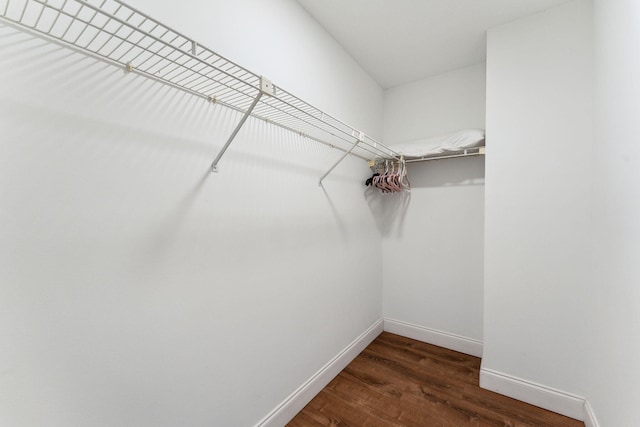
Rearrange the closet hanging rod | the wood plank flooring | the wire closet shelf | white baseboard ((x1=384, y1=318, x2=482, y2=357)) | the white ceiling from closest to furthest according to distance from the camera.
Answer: the wire closet shelf < the wood plank flooring < the white ceiling < the closet hanging rod < white baseboard ((x1=384, y1=318, x2=482, y2=357))

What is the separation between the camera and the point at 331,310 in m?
2.10

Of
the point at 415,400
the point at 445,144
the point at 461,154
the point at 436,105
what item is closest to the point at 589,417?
the point at 415,400

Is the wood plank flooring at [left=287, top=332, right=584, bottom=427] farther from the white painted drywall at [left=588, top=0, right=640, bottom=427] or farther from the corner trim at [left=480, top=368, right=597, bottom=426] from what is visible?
the white painted drywall at [left=588, top=0, right=640, bottom=427]

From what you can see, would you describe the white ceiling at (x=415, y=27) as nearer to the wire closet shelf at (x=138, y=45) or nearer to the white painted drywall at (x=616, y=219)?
the white painted drywall at (x=616, y=219)

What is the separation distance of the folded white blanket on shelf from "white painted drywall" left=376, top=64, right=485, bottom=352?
306mm

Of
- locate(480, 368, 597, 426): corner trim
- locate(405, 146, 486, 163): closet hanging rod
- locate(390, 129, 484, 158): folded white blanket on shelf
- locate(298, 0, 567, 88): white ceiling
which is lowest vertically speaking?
locate(480, 368, 597, 426): corner trim

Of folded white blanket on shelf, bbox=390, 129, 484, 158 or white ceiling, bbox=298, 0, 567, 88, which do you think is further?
folded white blanket on shelf, bbox=390, 129, 484, 158

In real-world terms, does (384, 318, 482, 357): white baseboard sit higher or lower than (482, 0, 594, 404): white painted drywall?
lower

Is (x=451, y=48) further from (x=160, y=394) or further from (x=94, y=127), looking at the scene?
(x=160, y=394)

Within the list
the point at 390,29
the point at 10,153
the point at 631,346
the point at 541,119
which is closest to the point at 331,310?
the point at 631,346

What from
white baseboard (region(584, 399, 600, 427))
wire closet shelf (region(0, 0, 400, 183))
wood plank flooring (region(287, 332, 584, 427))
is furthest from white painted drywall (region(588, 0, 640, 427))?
wire closet shelf (region(0, 0, 400, 183))

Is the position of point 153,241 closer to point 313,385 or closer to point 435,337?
point 313,385

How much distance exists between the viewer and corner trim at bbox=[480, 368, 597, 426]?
5.69 feet

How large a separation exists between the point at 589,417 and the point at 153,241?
259cm
